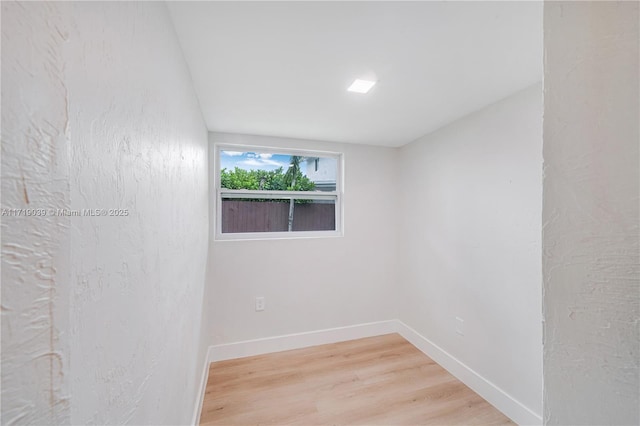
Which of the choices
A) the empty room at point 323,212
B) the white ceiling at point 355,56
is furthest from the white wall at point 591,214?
the white ceiling at point 355,56

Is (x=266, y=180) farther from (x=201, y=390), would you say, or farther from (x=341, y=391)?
(x=341, y=391)

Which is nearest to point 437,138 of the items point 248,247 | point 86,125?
point 248,247

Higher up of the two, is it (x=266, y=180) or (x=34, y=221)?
(x=266, y=180)

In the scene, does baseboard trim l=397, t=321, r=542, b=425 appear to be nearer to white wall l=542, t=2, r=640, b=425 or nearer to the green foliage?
white wall l=542, t=2, r=640, b=425

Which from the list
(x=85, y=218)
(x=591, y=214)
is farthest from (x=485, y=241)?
(x=85, y=218)

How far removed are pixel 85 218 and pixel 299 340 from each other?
7.92ft

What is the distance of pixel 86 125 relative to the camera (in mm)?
409

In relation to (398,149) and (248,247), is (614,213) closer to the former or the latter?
(248,247)

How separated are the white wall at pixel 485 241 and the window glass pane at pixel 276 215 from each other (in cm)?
Answer: 95

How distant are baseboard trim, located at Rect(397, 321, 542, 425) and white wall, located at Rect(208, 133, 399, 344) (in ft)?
1.47

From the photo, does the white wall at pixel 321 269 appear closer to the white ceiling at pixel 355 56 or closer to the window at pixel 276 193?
the window at pixel 276 193

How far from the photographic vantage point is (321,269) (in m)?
2.55

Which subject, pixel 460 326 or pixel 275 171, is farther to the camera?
pixel 275 171

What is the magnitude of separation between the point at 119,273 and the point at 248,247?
1.87 metres
